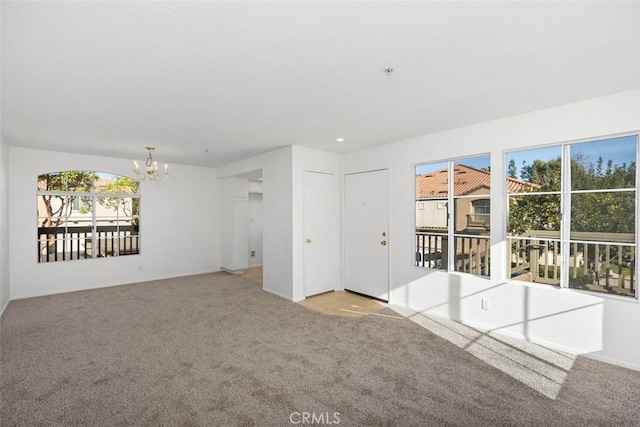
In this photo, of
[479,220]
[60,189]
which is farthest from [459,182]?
[60,189]

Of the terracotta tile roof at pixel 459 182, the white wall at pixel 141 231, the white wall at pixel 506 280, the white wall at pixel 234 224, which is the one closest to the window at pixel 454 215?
the terracotta tile roof at pixel 459 182

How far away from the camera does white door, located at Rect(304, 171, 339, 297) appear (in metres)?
5.12

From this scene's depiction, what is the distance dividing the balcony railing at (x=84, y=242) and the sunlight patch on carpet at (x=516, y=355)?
5.82 m

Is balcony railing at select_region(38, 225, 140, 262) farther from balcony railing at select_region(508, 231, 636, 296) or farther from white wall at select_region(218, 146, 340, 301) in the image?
balcony railing at select_region(508, 231, 636, 296)


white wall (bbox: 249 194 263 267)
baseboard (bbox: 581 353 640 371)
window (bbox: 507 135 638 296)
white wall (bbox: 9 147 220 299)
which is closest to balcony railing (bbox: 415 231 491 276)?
window (bbox: 507 135 638 296)

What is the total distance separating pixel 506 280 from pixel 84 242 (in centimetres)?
707

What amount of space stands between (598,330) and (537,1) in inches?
118

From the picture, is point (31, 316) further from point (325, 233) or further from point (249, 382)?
point (325, 233)

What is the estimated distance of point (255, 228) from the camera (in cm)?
818

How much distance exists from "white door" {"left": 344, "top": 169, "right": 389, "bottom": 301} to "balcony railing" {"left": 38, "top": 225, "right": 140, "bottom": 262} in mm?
4486

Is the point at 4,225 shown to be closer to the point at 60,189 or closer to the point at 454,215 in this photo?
the point at 60,189

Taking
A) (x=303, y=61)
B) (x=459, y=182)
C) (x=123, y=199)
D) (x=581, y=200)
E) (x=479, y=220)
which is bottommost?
(x=479, y=220)

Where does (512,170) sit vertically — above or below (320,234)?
above

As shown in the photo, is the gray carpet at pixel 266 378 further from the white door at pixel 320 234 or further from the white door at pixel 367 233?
the white door at pixel 320 234
